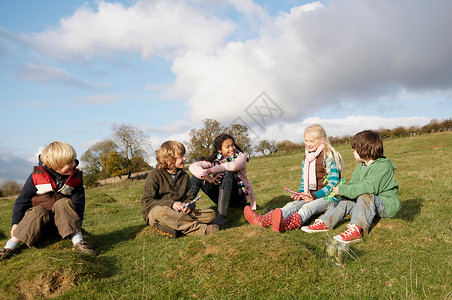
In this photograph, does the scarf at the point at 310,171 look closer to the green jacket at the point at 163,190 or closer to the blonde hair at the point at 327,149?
the blonde hair at the point at 327,149

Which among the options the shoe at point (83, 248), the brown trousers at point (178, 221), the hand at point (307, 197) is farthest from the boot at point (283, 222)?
the shoe at point (83, 248)

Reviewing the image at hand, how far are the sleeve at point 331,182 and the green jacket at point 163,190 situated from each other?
99.3 inches

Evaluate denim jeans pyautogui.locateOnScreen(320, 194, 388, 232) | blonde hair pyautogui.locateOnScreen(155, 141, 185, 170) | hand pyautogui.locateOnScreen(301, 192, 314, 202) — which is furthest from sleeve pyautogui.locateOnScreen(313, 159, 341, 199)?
blonde hair pyautogui.locateOnScreen(155, 141, 185, 170)

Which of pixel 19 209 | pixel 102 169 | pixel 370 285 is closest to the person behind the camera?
pixel 370 285

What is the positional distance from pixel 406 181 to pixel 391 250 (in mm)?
8459

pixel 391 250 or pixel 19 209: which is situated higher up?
pixel 19 209

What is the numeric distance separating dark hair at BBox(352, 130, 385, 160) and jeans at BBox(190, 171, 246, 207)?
2515 mm

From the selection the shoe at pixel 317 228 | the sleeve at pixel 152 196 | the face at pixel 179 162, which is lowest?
the shoe at pixel 317 228

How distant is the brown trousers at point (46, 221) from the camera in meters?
4.52

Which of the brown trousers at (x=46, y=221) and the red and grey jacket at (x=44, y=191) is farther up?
the red and grey jacket at (x=44, y=191)

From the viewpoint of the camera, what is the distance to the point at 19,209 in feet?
15.6

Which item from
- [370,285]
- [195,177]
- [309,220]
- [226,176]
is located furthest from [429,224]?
[195,177]

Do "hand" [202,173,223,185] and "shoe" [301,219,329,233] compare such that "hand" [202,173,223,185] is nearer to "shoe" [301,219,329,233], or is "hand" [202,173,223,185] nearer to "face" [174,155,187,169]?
"face" [174,155,187,169]

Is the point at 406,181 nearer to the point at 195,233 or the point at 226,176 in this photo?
the point at 226,176
